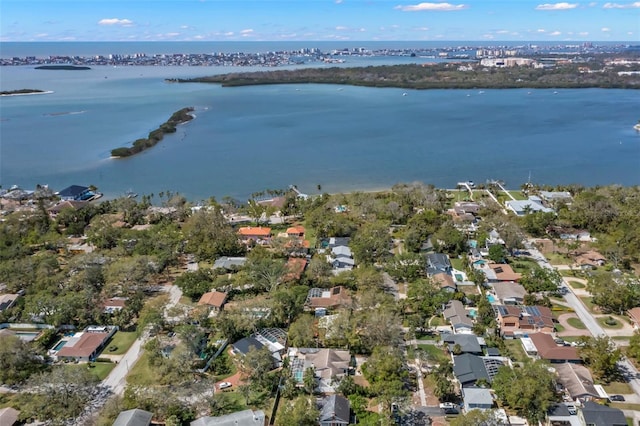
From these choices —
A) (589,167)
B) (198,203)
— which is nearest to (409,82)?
(589,167)

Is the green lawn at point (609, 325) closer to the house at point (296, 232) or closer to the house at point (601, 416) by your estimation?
the house at point (601, 416)

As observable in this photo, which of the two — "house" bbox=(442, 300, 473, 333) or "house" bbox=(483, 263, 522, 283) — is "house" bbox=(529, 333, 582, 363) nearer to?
"house" bbox=(442, 300, 473, 333)

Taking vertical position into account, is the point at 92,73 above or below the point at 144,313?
above

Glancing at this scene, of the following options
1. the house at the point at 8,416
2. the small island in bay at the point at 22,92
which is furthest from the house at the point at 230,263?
the small island in bay at the point at 22,92

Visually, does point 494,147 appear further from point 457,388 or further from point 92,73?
point 92,73

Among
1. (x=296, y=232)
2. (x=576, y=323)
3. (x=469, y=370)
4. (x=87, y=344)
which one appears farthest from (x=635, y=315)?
(x=87, y=344)

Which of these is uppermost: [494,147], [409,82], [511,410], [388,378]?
[409,82]
